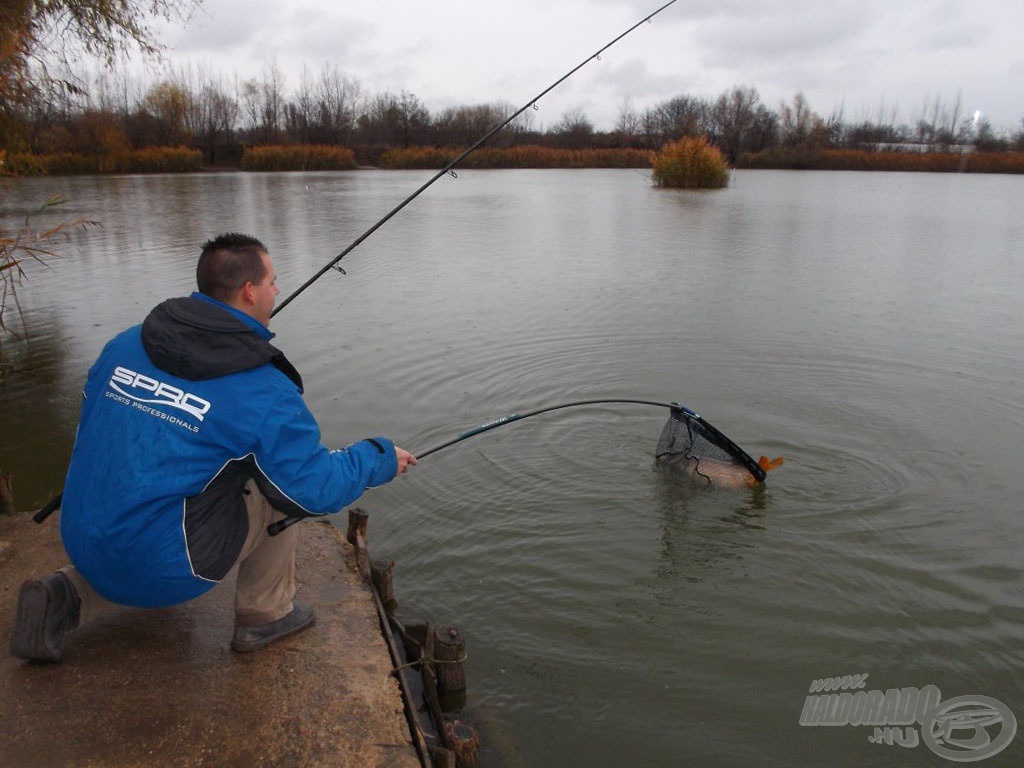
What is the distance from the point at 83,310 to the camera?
10016 millimetres

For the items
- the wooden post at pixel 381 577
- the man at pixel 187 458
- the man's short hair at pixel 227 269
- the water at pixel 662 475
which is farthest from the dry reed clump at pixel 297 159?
the man at pixel 187 458

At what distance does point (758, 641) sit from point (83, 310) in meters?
9.40

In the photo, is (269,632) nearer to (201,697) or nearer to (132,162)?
(201,697)

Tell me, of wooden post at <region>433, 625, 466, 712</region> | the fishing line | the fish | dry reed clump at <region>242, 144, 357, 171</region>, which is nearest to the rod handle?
wooden post at <region>433, 625, 466, 712</region>

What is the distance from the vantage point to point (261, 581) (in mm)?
2994

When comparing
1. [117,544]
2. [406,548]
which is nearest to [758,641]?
[406,548]

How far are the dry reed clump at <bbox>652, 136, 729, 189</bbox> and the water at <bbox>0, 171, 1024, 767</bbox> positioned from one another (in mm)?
13744

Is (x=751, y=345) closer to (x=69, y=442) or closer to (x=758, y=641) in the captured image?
(x=758, y=641)

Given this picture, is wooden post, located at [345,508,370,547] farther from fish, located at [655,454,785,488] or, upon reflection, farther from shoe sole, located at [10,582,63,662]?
fish, located at [655,454,785,488]

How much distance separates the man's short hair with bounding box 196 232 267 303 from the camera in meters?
2.70

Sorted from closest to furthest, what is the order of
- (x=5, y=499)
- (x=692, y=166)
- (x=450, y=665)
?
(x=450, y=665)
(x=5, y=499)
(x=692, y=166)

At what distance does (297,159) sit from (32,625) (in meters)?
→ 51.0

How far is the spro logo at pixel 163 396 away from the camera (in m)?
2.43

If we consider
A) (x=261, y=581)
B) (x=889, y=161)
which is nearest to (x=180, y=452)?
(x=261, y=581)
